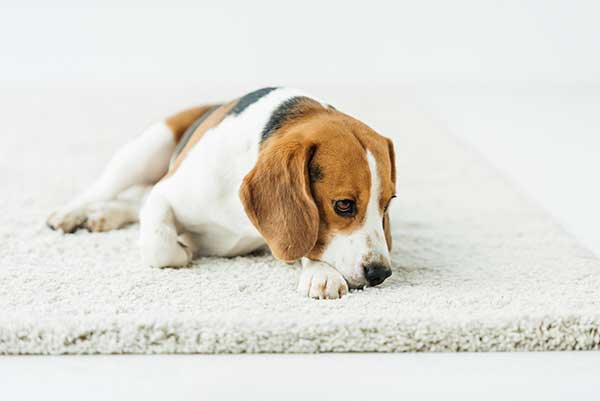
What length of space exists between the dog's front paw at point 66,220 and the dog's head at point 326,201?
1067 millimetres

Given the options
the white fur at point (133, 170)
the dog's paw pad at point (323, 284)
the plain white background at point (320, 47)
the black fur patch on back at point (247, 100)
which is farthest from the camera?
the plain white background at point (320, 47)

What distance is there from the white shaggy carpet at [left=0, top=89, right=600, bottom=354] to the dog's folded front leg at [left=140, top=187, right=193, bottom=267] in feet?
0.14

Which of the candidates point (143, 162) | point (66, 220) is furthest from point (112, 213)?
point (143, 162)

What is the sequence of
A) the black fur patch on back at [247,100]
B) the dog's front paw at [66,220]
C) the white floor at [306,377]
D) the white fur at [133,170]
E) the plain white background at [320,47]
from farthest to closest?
the plain white background at [320,47]
the white fur at [133,170]
the dog's front paw at [66,220]
the black fur patch on back at [247,100]
the white floor at [306,377]

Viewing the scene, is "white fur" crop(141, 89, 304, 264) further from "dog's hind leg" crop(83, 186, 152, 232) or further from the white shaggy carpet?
"dog's hind leg" crop(83, 186, 152, 232)

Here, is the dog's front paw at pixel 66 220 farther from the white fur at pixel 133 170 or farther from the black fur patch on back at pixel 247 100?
the black fur patch on back at pixel 247 100

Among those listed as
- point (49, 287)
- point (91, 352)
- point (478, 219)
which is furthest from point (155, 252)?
point (478, 219)

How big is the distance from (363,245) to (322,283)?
176 mm

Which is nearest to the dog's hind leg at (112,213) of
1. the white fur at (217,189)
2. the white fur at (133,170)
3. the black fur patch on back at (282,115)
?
the white fur at (133,170)

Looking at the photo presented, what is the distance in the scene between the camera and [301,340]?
268 centimetres

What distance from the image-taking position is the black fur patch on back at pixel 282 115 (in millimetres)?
3174

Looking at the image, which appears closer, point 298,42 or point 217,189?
point 217,189

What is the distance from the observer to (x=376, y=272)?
292 cm

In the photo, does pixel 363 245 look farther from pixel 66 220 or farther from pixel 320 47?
pixel 320 47
